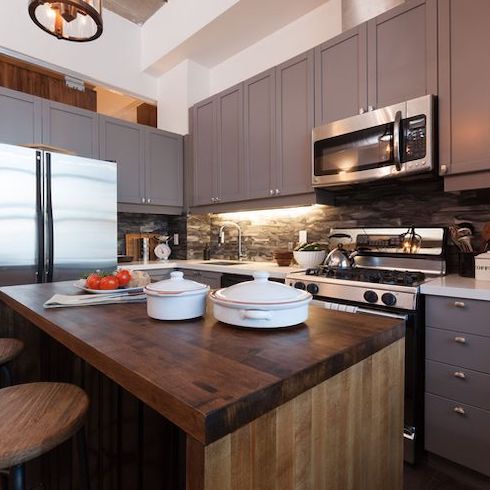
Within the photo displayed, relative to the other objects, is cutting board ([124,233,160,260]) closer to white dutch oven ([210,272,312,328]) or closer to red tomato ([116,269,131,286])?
red tomato ([116,269,131,286])

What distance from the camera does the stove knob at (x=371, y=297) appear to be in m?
1.89

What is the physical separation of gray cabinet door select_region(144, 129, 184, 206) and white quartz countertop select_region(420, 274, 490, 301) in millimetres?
2766

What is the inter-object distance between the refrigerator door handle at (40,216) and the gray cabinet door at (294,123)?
182cm

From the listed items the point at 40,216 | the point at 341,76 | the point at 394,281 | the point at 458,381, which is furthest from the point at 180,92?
the point at 458,381

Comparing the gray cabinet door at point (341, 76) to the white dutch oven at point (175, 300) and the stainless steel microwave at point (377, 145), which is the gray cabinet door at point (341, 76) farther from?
the white dutch oven at point (175, 300)

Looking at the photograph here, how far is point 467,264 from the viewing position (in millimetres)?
2064

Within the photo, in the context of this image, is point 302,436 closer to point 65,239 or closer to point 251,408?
point 251,408

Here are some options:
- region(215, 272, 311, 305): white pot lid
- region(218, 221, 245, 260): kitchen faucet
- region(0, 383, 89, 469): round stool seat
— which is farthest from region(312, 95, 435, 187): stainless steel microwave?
region(0, 383, 89, 469): round stool seat

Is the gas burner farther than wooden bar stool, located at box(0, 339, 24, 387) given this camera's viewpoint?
Yes

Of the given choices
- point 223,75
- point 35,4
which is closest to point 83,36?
point 35,4

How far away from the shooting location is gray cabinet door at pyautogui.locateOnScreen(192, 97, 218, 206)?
354cm

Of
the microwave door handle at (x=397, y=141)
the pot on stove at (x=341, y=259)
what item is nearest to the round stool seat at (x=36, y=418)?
the pot on stove at (x=341, y=259)

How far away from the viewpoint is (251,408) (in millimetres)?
549

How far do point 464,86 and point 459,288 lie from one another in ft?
3.74
